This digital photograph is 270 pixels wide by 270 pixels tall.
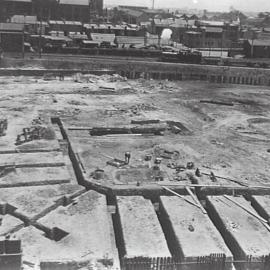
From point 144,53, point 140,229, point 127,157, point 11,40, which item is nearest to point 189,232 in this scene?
point 140,229

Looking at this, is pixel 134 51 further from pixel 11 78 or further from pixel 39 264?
pixel 39 264

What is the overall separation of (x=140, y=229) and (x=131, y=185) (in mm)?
3879

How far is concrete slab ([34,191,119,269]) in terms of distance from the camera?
47.3ft

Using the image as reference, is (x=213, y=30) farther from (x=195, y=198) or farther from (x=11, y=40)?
(x=195, y=198)

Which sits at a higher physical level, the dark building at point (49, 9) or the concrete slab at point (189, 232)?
the dark building at point (49, 9)

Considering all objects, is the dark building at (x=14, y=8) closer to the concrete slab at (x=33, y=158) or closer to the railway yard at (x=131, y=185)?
the railway yard at (x=131, y=185)

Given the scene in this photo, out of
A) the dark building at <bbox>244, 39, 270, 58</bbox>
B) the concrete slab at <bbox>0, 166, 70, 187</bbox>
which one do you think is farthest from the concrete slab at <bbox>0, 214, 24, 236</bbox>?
the dark building at <bbox>244, 39, 270, 58</bbox>

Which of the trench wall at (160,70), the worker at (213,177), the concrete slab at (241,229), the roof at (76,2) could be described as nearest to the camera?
the concrete slab at (241,229)

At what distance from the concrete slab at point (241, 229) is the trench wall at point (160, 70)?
31074 millimetres

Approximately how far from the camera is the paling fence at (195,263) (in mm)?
14062

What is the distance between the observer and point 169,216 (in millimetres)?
17234

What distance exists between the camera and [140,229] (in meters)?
16.2

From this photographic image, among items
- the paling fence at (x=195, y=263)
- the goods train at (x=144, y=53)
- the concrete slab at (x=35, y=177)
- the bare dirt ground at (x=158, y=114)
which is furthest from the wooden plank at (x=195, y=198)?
the goods train at (x=144, y=53)

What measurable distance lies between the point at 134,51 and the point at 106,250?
42.2m
